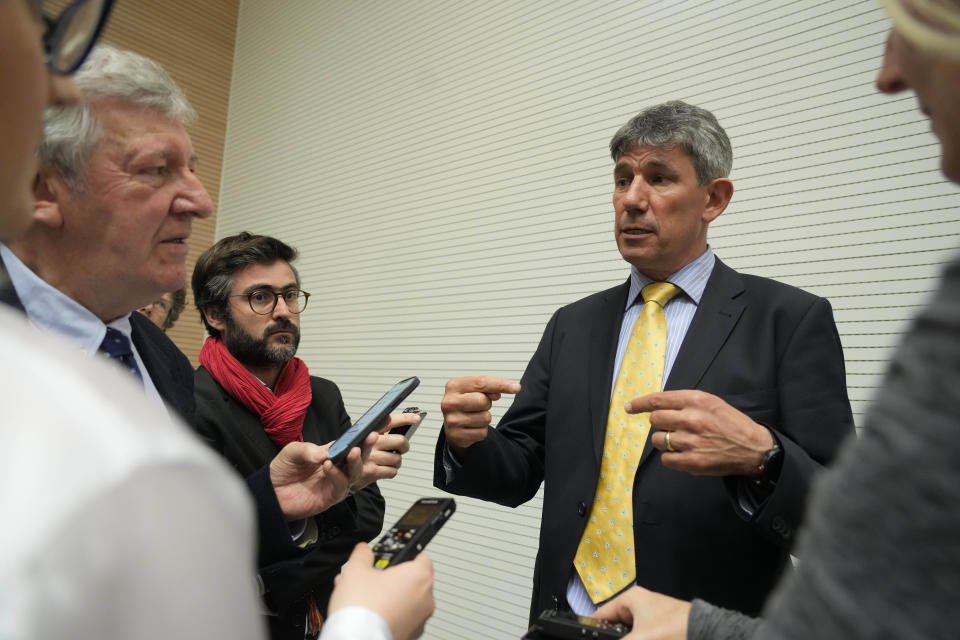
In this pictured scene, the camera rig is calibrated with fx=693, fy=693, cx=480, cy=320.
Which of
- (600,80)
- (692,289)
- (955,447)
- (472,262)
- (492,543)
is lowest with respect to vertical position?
(492,543)

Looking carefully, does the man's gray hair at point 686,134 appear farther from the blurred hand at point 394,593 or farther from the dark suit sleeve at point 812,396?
the blurred hand at point 394,593

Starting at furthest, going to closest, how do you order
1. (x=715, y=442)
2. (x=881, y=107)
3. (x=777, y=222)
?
(x=777, y=222), (x=881, y=107), (x=715, y=442)

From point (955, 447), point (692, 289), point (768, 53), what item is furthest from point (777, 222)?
point (955, 447)

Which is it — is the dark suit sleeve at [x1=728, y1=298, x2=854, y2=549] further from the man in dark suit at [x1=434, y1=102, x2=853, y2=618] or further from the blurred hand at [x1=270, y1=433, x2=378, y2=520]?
the blurred hand at [x1=270, y1=433, x2=378, y2=520]

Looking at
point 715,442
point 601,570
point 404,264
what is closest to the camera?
point 715,442

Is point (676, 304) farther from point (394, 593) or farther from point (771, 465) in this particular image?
point (394, 593)

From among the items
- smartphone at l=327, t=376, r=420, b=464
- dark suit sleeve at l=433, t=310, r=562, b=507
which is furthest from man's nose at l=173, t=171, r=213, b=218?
dark suit sleeve at l=433, t=310, r=562, b=507

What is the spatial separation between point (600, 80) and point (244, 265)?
2017 mm

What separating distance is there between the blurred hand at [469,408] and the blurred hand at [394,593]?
0.82 metres

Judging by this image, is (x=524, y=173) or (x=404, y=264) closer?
(x=524, y=173)

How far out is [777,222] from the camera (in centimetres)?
285

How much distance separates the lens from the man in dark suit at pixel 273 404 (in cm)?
199

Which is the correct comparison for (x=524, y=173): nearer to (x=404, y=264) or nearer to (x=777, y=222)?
(x=404, y=264)

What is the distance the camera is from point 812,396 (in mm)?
1619
